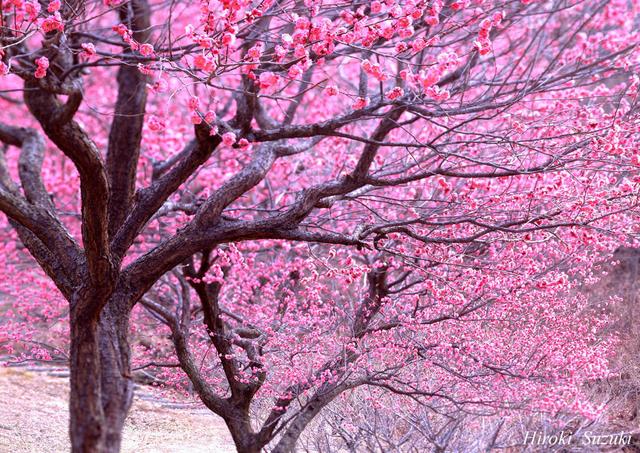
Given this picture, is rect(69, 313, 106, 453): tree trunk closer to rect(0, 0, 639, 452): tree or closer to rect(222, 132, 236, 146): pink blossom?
rect(0, 0, 639, 452): tree

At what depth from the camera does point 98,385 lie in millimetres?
4359

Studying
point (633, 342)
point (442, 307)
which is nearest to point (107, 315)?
point (442, 307)

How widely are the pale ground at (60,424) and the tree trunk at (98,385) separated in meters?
5.37

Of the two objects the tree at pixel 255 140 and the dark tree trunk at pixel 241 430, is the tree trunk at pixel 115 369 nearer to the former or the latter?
the tree at pixel 255 140

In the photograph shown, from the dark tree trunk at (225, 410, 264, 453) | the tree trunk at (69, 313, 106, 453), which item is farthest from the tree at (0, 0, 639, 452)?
the dark tree trunk at (225, 410, 264, 453)

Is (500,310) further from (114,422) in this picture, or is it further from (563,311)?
(114,422)

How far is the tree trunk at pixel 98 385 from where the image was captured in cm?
421

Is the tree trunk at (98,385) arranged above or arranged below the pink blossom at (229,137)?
Result: below

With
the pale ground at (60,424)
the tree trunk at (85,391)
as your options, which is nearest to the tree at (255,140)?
the tree trunk at (85,391)

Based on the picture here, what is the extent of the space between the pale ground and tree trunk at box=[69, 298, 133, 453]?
5372 millimetres

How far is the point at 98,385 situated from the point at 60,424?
24.7ft

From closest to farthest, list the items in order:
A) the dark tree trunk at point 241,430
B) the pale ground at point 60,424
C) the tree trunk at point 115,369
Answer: the tree trunk at point 115,369 < the dark tree trunk at point 241,430 < the pale ground at point 60,424

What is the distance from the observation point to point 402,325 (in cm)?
702

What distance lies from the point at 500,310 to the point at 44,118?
5.74 metres
